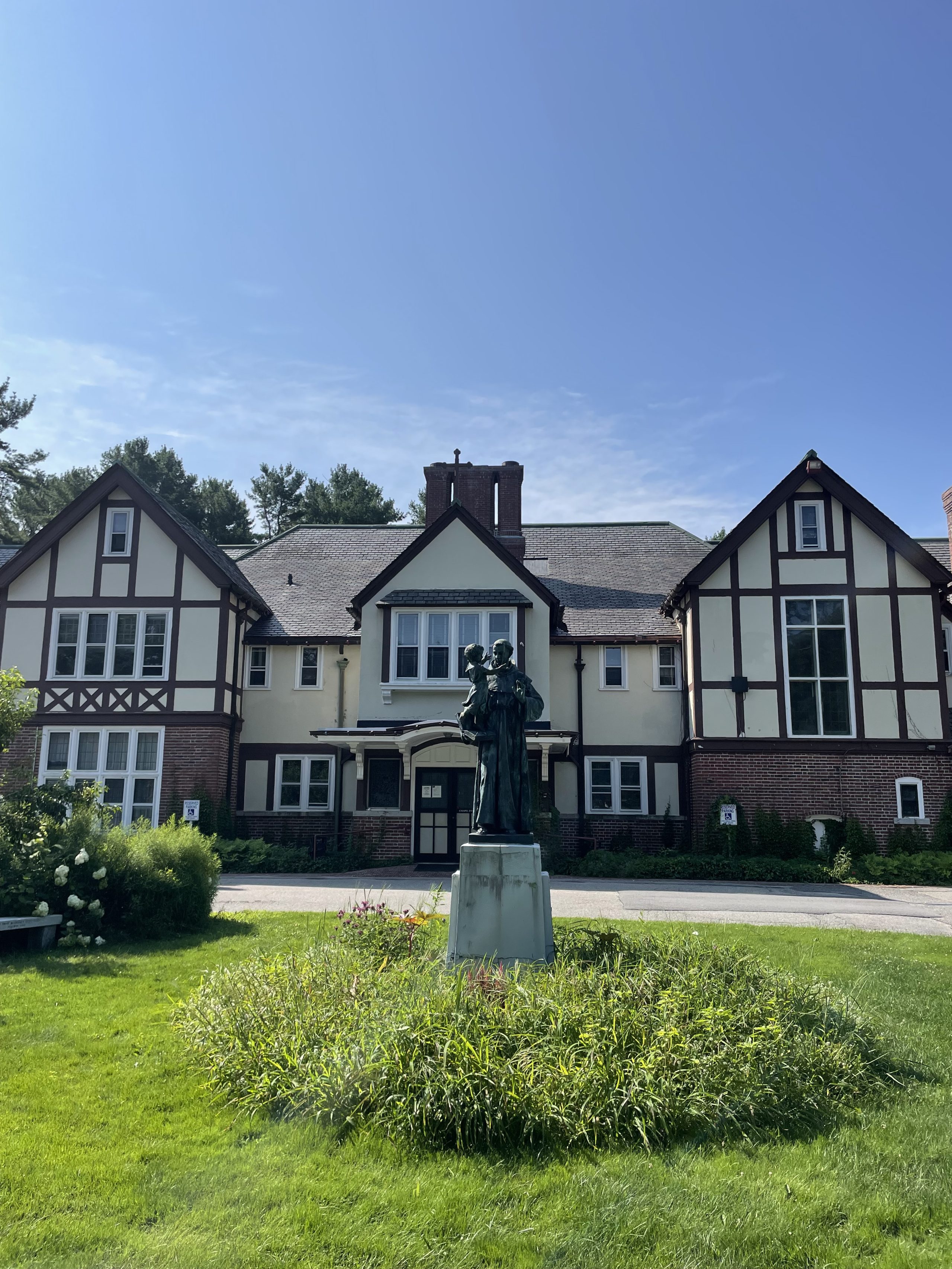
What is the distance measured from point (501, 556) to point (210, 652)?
785cm

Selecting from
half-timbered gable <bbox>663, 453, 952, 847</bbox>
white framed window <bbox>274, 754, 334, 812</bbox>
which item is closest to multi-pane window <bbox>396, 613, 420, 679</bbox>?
white framed window <bbox>274, 754, 334, 812</bbox>

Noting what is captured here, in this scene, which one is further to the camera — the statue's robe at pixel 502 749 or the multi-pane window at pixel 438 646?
the multi-pane window at pixel 438 646

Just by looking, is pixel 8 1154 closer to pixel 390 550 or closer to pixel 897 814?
pixel 897 814

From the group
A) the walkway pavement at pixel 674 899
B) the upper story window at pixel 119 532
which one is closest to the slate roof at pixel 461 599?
the walkway pavement at pixel 674 899

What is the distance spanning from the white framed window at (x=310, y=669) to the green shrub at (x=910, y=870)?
13.9 m

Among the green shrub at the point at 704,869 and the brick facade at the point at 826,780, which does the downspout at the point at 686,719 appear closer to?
the brick facade at the point at 826,780

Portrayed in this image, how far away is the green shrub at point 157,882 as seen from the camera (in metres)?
11.4

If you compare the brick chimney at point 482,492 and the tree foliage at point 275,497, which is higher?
the tree foliage at point 275,497

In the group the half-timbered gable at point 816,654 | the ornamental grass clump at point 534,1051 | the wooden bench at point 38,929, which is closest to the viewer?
the ornamental grass clump at point 534,1051

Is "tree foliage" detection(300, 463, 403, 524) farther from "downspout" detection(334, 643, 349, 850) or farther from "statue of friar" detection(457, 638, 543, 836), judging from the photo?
"statue of friar" detection(457, 638, 543, 836)

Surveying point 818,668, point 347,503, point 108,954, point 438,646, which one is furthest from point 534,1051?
point 347,503

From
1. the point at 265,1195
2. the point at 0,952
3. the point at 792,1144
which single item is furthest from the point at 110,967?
the point at 792,1144

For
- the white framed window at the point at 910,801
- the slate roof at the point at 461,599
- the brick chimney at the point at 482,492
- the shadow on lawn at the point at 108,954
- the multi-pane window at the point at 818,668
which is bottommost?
the shadow on lawn at the point at 108,954

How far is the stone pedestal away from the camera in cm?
838
